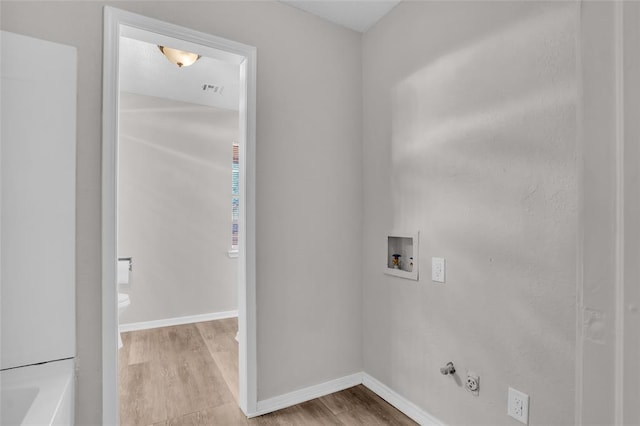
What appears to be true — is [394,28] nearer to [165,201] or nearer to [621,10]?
[621,10]

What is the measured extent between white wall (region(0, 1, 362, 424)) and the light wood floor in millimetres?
175

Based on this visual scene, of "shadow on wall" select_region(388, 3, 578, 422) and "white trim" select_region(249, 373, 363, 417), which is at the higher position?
"shadow on wall" select_region(388, 3, 578, 422)

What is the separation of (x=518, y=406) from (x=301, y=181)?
5.22 feet

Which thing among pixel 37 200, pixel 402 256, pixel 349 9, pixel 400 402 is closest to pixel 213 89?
pixel 349 9

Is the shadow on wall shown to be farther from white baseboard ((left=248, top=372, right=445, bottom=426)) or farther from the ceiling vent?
the ceiling vent

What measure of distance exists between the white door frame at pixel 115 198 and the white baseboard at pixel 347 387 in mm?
135

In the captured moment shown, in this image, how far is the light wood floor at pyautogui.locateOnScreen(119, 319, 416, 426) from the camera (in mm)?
1957

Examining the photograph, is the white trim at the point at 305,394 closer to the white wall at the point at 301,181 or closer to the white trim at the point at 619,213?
the white wall at the point at 301,181

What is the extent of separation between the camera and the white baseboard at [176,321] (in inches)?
138

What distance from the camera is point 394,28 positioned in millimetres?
2174

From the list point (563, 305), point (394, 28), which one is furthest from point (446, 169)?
point (394, 28)

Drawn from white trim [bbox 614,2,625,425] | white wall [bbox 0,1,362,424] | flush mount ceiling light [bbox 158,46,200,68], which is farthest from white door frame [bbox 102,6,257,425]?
white trim [bbox 614,2,625,425]

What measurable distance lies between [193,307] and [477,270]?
3.15 meters

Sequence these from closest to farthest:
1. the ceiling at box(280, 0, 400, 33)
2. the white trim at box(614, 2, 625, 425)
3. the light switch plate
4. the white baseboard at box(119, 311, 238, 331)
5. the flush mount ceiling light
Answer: the white trim at box(614, 2, 625, 425), the light switch plate, the ceiling at box(280, 0, 400, 33), the flush mount ceiling light, the white baseboard at box(119, 311, 238, 331)
